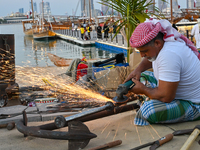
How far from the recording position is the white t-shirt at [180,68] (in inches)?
91.8

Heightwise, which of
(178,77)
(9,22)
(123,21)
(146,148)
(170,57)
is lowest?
(146,148)

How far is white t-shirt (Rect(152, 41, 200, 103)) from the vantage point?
2.33 metres

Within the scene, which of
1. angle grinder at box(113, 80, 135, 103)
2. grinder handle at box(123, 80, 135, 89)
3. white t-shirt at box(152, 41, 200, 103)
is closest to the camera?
white t-shirt at box(152, 41, 200, 103)

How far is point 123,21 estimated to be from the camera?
19.4 ft

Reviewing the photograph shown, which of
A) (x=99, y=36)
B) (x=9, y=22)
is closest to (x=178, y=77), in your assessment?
(x=99, y=36)

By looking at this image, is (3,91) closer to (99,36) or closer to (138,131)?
(138,131)

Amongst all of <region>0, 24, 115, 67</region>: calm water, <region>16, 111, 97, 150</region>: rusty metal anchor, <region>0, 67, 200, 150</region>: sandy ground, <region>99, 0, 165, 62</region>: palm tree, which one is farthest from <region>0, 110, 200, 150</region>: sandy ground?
<region>0, 24, 115, 67</region>: calm water

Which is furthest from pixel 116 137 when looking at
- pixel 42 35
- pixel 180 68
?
pixel 42 35

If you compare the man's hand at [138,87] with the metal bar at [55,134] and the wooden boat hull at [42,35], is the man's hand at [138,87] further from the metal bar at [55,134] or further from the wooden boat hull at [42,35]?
the wooden boat hull at [42,35]

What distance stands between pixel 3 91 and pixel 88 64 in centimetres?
211

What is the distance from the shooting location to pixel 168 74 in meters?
2.33

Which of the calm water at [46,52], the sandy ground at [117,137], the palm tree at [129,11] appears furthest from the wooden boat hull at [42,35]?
the sandy ground at [117,137]

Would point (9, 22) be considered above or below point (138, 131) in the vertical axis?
above

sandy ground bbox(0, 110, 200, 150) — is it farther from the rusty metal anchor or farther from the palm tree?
the palm tree
